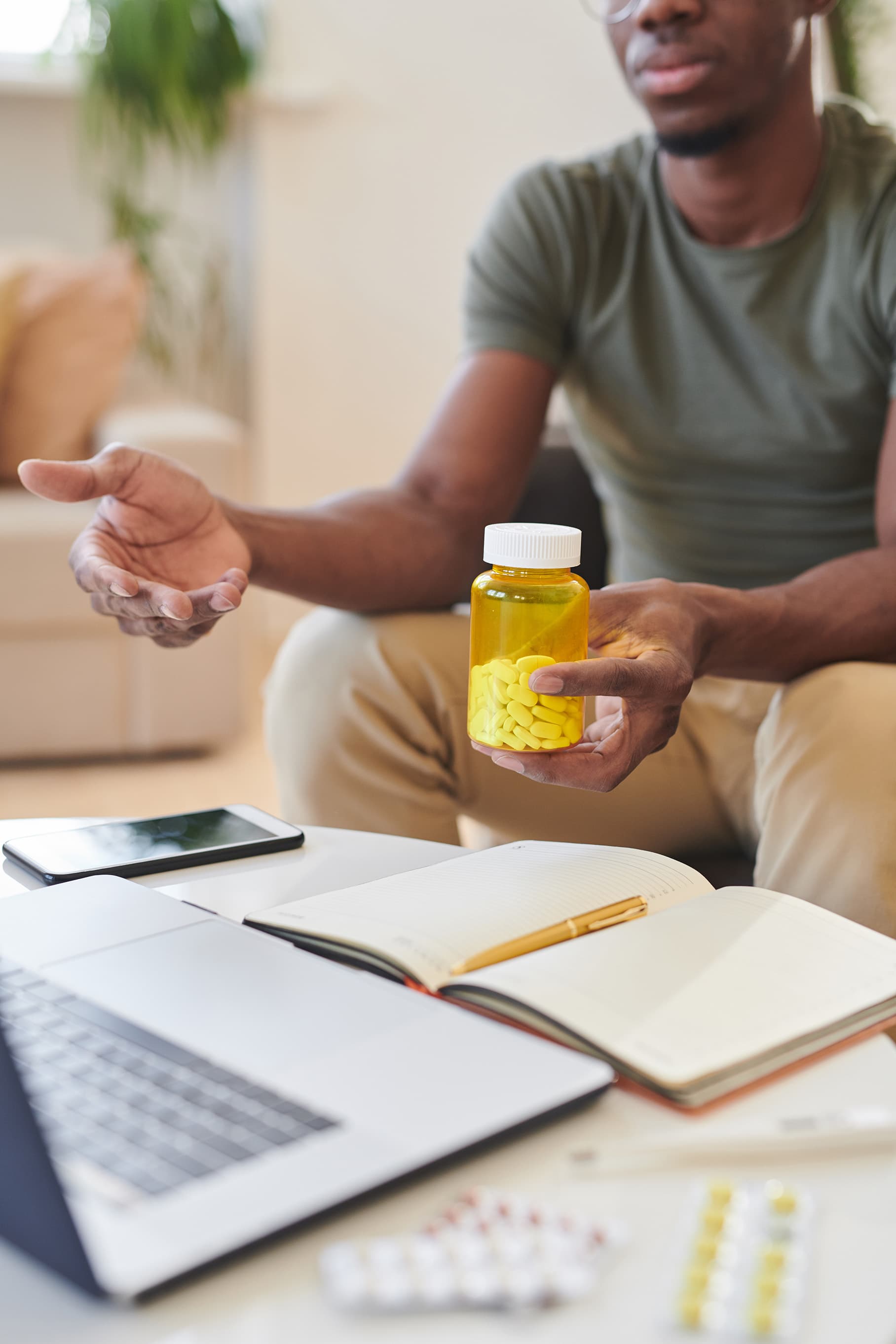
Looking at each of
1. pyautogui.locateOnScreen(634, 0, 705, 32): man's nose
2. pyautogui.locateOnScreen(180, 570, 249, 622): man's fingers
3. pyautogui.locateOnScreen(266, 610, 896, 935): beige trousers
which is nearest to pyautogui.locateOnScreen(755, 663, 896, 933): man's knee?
pyautogui.locateOnScreen(266, 610, 896, 935): beige trousers

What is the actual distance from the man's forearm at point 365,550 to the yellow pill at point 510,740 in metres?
0.41

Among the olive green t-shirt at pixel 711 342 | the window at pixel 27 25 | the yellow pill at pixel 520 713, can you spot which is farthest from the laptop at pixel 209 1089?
the window at pixel 27 25

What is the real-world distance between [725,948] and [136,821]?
446 mm

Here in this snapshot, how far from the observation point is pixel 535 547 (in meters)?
0.74

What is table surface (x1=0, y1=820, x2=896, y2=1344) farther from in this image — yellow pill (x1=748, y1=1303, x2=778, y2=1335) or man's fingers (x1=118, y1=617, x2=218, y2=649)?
man's fingers (x1=118, y1=617, x2=218, y2=649)

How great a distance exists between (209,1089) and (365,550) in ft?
2.44

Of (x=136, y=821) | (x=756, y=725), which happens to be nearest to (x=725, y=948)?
(x=136, y=821)

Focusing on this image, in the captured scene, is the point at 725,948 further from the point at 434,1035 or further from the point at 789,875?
the point at 789,875

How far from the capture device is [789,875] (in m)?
0.98

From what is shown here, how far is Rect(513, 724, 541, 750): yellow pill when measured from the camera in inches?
31.2

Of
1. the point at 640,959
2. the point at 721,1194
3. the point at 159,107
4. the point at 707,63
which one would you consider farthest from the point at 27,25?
the point at 721,1194

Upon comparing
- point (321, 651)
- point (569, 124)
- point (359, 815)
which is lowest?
point (359, 815)

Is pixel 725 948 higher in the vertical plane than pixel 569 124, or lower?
lower

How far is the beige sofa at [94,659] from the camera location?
2.15 meters
